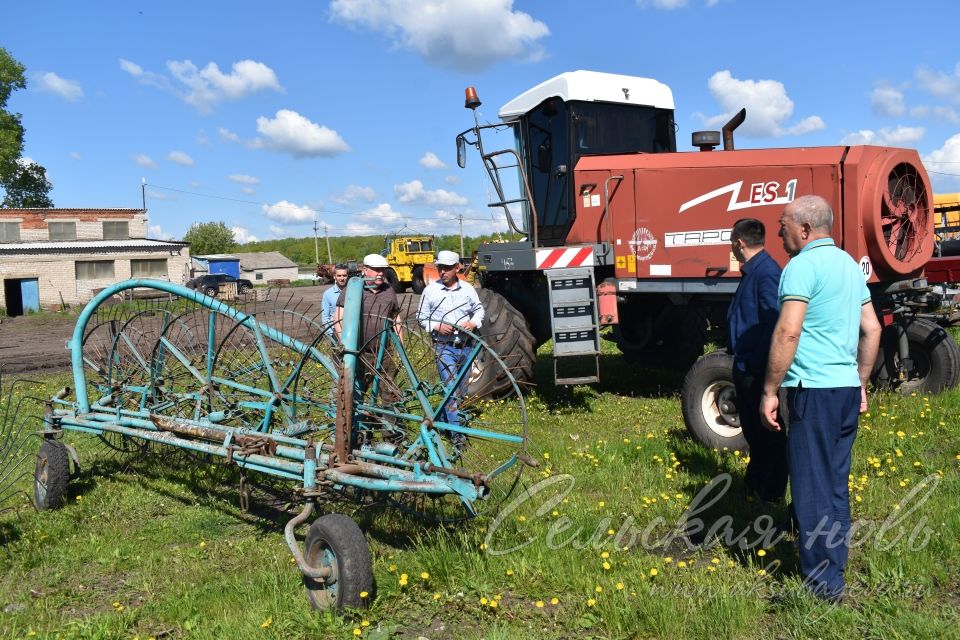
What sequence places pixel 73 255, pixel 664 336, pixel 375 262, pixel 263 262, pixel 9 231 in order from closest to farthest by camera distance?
1. pixel 375 262
2. pixel 664 336
3. pixel 73 255
4. pixel 9 231
5. pixel 263 262

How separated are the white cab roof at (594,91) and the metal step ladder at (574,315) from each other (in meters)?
1.88

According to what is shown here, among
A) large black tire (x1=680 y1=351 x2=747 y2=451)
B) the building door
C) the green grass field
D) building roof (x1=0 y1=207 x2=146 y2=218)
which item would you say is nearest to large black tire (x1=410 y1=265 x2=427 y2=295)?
the building door

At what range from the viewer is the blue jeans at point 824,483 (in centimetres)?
309

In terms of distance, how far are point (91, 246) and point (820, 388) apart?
39256 mm

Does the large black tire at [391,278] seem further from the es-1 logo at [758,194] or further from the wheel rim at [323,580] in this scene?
the wheel rim at [323,580]

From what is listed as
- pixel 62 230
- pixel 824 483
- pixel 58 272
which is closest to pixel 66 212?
pixel 62 230

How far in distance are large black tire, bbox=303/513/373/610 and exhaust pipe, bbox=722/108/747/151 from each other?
5392 mm

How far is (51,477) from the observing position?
4965 mm

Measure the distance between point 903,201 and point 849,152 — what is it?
0.70 metres

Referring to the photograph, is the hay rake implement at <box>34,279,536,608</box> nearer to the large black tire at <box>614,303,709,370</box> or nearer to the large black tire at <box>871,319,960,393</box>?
the large black tire at <box>614,303,709,370</box>

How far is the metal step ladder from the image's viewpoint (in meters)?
6.73

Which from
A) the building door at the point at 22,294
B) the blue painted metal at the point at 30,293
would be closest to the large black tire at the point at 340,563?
the building door at the point at 22,294

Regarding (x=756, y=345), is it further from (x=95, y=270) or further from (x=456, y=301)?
(x=95, y=270)

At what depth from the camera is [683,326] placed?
824 cm
